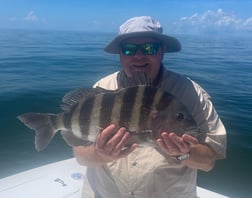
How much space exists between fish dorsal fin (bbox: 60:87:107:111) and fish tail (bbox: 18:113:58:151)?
0.14 m

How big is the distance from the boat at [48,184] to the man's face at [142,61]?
1.40 meters

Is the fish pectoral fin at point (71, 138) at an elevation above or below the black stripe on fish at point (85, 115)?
below

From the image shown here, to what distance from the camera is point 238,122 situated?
28.4 feet

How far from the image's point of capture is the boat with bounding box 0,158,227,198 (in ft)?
12.7

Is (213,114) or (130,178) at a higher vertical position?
(213,114)

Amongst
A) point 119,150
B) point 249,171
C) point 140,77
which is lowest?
point 249,171

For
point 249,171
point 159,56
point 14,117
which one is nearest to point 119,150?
point 159,56

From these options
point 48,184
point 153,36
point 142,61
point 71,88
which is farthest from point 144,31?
point 71,88

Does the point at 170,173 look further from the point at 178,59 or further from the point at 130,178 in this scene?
the point at 178,59

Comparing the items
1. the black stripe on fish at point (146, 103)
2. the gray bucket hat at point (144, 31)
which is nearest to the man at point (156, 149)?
the gray bucket hat at point (144, 31)

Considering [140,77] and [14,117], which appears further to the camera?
[14,117]

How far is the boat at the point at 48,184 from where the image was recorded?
3861mm

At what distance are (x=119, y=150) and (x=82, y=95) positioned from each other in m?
0.45

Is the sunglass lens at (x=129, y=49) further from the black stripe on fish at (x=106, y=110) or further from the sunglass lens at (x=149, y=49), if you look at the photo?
the black stripe on fish at (x=106, y=110)
